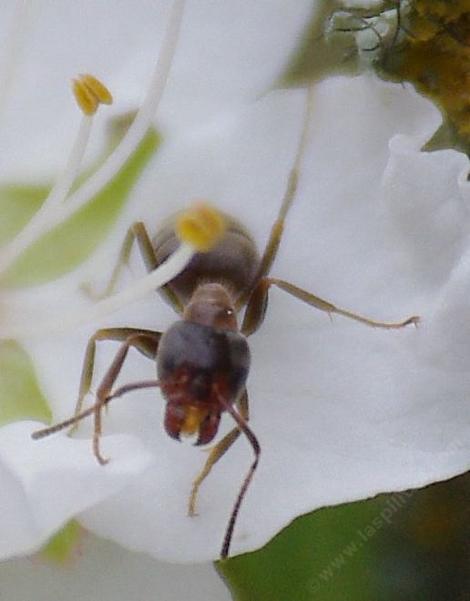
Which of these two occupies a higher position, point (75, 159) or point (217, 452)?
point (75, 159)

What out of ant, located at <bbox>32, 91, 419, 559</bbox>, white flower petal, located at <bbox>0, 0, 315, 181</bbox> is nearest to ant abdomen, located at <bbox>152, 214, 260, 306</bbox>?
ant, located at <bbox>32, 91, 419, 559</bbox>

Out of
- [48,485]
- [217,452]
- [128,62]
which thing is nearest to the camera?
[48,485]

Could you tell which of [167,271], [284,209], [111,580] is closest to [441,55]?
[284,209]

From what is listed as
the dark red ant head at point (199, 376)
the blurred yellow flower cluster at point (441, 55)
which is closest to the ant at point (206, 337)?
the dark red ant head at point (199, 376)

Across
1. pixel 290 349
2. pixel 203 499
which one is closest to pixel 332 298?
pixel 290 349

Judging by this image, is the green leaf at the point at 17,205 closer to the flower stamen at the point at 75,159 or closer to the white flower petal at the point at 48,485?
the flower stamen at the point at 75,159

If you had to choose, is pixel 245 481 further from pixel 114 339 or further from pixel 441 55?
pixel 441 55

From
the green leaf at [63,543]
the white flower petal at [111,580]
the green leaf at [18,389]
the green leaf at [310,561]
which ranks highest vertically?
the green leaf at [18,389]
